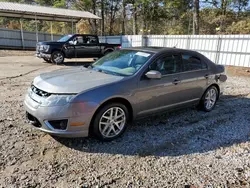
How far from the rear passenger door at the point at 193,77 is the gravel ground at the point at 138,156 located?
21.3 inches

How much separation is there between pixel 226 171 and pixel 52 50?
1154 centimetres

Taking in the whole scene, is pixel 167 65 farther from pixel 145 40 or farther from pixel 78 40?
pixel 145 40

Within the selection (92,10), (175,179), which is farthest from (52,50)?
(92,10)

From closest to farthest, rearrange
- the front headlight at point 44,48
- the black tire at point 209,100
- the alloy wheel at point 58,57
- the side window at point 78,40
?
1. the black tire at point 209,100
2. the front headlight at point 44,48
3. the alloy wheel at point 58,57
4. the side window at point 78,40

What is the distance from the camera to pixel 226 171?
3086 mm

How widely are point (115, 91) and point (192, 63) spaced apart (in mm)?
2239

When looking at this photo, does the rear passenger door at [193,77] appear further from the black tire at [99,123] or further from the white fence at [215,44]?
the white fence at [215,44]

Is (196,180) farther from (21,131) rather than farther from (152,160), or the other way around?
(21,131)

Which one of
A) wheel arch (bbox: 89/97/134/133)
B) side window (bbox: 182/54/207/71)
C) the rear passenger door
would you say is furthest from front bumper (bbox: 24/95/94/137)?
side window (bbox: 182/54/207/71)

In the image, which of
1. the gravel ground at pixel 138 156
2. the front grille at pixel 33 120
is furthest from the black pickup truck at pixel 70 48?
the front grille at pixel 33 120

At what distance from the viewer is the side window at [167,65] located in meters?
4.23

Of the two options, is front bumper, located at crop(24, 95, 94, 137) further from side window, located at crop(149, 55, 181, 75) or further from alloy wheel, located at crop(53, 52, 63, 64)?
alloy wheel, located at crop(53, 52, 63, 64)

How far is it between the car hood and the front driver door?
1.72ft

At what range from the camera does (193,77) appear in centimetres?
483
